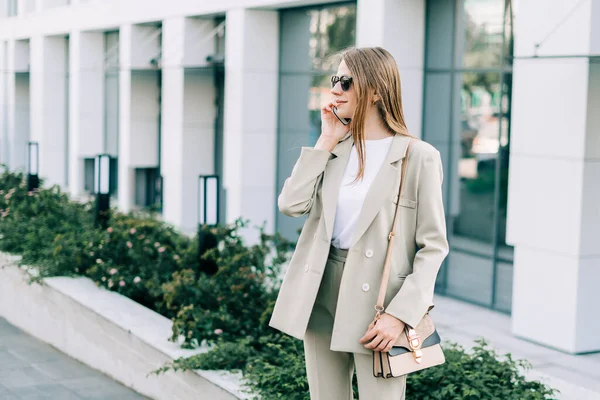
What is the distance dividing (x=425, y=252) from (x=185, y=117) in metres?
12.6

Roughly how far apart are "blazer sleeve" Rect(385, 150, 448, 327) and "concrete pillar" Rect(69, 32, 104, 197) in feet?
58.8

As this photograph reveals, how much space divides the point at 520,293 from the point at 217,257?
9.22ft

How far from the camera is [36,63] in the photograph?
23.7 m

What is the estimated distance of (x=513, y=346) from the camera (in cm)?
798

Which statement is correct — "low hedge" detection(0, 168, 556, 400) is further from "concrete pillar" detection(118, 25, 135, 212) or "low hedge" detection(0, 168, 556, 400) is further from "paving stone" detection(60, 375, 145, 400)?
"concrete pillar" detection(118, 25, 135, 212)

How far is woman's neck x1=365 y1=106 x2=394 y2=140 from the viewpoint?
3268 mm

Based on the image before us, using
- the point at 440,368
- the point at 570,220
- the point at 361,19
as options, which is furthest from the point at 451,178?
the point at 440,368

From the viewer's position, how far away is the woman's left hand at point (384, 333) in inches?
121

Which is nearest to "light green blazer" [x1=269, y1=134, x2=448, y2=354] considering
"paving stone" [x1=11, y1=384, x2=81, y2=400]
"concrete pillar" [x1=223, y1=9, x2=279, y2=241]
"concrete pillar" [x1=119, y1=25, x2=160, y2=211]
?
"paving stone" [x1=11, y1=384, x2=81, y2=400]

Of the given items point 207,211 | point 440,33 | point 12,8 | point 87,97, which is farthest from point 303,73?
point 12,8

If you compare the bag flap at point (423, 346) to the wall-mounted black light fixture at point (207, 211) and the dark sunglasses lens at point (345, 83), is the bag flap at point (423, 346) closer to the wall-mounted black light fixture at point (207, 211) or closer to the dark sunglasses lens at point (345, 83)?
the dark sunglasses lens at point (345, 83)

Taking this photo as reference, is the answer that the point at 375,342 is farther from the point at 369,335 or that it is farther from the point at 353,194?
the point at 353,194

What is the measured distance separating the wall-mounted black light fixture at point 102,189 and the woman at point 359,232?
6.65 metres

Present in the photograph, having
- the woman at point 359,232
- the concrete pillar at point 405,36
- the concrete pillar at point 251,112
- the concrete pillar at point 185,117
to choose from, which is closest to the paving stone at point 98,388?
the woman at point 359,232
